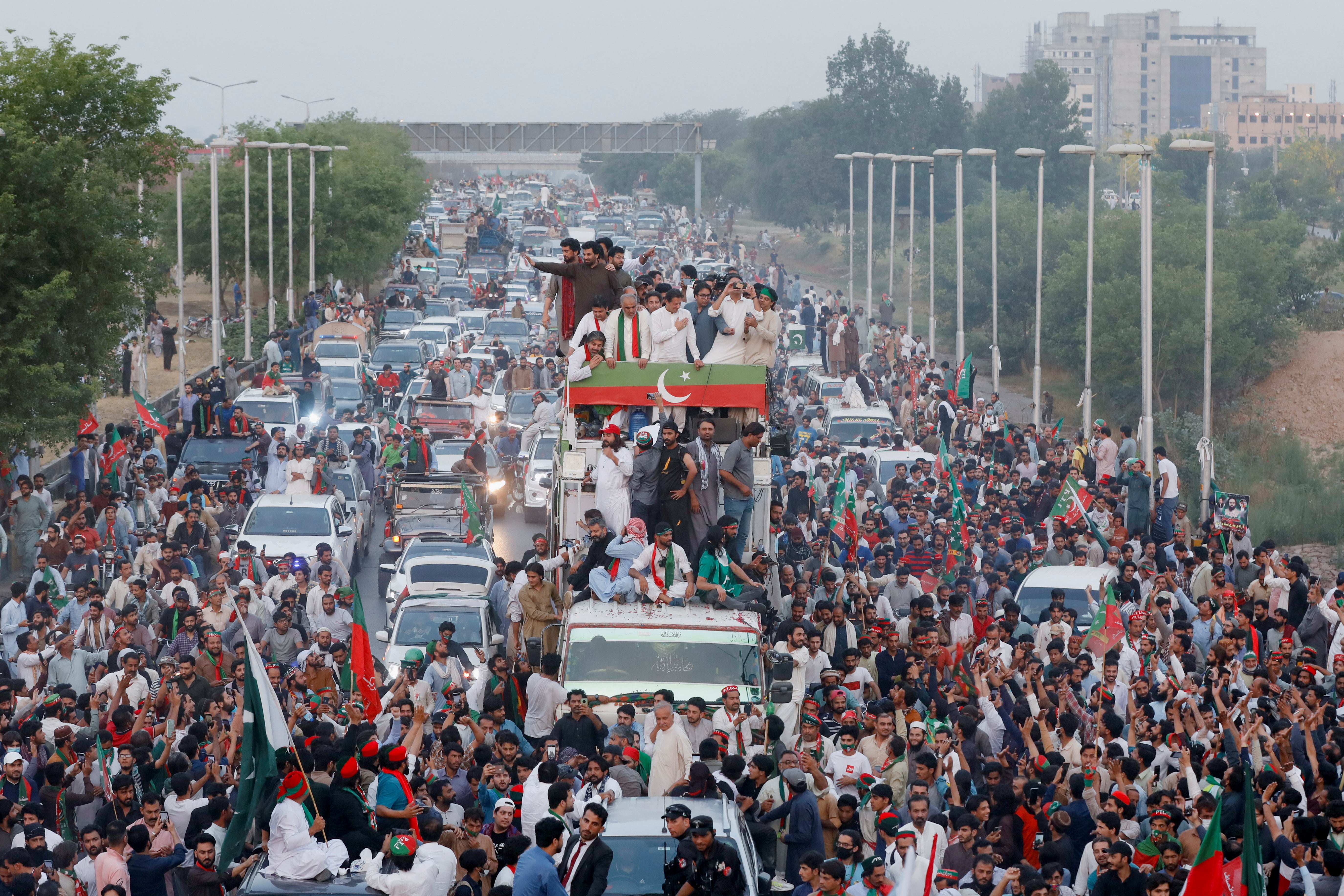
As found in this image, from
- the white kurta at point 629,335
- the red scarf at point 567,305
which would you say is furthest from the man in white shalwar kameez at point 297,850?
the red scarf at point 567,305

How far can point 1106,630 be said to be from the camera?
16109mm

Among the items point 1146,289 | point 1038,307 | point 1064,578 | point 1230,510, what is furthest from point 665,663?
point 1038,307

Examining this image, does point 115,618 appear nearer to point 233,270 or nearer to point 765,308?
point 765,308

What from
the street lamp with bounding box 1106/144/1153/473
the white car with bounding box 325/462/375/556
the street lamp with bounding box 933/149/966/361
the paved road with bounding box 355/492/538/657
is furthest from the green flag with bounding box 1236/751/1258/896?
the street lamp with bounding box 933/149/966/361

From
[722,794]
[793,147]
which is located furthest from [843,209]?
[722,794]

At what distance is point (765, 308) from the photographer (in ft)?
58.3

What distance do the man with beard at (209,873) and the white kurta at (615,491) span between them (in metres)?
5.96

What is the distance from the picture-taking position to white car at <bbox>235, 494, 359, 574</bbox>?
22172 millimetres

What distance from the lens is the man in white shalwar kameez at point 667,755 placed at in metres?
12.3

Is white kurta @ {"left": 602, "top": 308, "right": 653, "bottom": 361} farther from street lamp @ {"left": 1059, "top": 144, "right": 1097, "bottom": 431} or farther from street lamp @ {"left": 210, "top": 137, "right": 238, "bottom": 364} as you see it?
street lamp @ {"left": 210, "top": 137, "right": 238, "bottom": 364}

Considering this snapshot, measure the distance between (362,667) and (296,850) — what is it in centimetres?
551

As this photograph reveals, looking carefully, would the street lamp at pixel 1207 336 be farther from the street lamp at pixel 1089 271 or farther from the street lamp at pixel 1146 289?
the street lamp at pixel 1089 271

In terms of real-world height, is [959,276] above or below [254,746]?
above

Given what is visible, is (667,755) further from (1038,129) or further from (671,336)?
(1038,129)
